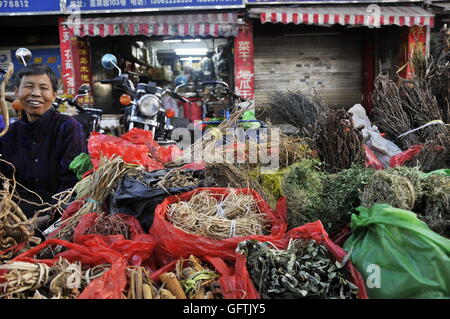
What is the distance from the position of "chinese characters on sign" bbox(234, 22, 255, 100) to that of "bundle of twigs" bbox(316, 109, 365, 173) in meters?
5.53

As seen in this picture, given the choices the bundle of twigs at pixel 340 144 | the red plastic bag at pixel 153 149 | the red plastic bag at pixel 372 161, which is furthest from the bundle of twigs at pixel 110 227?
the red plastic bag at pixel 372 161

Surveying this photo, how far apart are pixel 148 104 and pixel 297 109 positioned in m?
1.92

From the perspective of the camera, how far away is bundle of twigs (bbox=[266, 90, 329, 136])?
162 inches

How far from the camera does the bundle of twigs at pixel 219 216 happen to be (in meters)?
1.99

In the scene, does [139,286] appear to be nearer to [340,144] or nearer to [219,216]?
[219,216]

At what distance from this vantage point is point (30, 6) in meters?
8.06

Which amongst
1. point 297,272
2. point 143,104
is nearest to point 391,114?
point 297,272

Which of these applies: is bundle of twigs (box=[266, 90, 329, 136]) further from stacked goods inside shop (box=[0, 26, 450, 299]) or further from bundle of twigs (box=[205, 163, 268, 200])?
bundle of twigs (box=[205, 163, 268, 200])

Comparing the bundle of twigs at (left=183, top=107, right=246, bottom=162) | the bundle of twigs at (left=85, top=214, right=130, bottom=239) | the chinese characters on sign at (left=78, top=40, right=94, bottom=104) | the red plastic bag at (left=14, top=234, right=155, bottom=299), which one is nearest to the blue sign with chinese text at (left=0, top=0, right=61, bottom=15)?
the chinese characters on sign at (left=78, top=40, right=94, bottom=104)

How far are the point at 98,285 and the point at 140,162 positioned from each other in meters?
1.58

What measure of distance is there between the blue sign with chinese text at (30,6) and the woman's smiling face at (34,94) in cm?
634

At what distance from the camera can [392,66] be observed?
8922mm

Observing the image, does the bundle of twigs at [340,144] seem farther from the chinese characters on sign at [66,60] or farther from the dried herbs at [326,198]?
the chinese characters on sign at [66,60]
